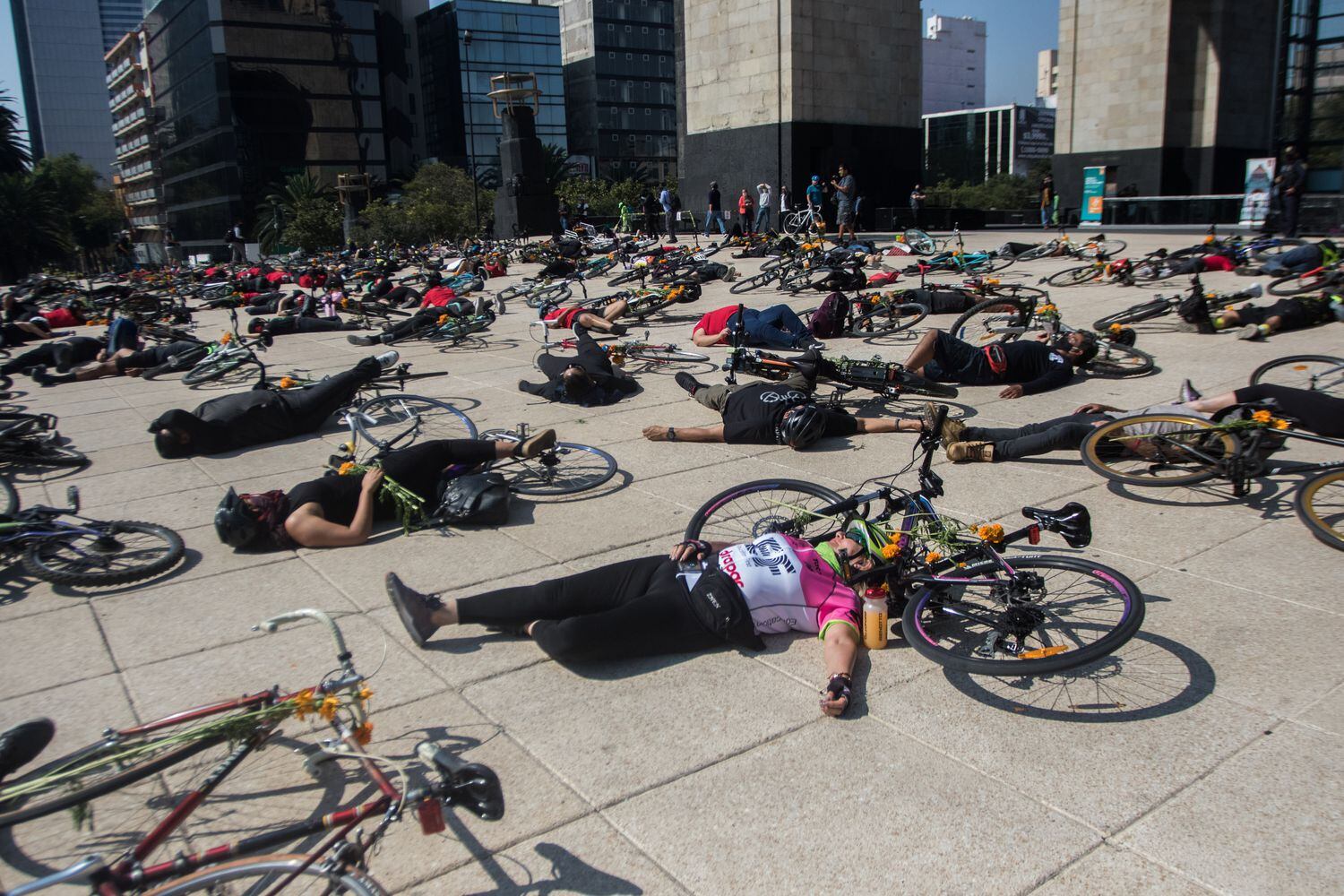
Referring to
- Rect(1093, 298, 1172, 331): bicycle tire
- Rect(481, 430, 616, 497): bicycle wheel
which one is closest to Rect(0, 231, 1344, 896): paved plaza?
Rect(481, 430, 616, 497): bicycle wheel

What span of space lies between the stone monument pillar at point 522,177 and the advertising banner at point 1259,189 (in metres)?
23.2

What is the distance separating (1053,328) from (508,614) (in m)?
8.29

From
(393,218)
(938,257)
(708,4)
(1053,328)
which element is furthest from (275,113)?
(1053,328)

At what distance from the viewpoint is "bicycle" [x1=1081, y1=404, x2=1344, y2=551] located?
597cm

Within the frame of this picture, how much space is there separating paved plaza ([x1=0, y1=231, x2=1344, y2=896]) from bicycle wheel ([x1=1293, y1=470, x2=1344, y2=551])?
124 millimetres

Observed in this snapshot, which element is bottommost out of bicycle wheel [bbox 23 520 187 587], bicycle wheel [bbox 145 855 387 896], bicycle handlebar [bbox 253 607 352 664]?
bicycle wheel [bbox 23 520 187 587]

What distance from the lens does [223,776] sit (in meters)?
3.02

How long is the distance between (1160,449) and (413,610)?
206 inches

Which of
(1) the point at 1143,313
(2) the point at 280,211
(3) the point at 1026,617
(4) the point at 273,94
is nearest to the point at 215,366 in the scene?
(3) the point at 1026,617

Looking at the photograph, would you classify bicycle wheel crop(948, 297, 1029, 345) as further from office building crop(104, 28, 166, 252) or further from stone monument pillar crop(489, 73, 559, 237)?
office building crop(104, 28, 166, 252)

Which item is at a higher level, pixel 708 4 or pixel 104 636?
pixel 708 4

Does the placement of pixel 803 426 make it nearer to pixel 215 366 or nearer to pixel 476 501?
pixel 476 501

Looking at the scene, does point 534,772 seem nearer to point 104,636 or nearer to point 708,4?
point 104,636

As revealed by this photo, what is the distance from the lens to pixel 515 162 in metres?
36.1
